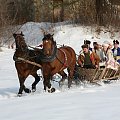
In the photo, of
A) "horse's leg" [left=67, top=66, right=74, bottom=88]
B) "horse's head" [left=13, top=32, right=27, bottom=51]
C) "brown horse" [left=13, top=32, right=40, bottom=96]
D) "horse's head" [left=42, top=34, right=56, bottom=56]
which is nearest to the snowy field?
"horse's leg" [left=67, top=66, right=74, bottom=88]

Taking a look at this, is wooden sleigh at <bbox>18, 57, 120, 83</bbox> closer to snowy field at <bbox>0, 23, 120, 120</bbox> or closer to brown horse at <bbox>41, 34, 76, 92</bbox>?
snowy field at <bbox>0, 23, 120, 120</bbox>

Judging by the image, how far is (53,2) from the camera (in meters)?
31.8

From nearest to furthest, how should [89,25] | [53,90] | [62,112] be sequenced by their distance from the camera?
[62,112] < [53,90] < [89,25]

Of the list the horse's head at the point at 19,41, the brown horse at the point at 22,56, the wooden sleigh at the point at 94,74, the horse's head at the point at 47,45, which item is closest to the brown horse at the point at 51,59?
the horse's head at the point at 47,45

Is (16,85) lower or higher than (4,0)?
lower

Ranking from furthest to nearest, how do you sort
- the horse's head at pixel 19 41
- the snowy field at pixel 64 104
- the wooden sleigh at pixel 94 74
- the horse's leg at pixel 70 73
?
the wooden sleigh at pixel 94 74, the horse's leg at pixel 70 73, the horse's head at pixel 19 41, the snowy field at pixel 64 104

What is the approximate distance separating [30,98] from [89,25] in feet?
58.8

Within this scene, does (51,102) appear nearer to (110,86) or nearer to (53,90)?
(53,90)

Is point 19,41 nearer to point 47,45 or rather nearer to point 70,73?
point 47,45

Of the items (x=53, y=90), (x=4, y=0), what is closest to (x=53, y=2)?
(x=4, y=0)

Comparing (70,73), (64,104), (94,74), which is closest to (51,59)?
(70,73)

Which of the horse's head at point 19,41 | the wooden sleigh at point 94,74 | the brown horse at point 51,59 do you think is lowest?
the wooden sleigh at point 94,74

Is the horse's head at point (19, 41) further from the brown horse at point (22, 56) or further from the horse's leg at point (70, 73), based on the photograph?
the horse's leg at point (70, 73)

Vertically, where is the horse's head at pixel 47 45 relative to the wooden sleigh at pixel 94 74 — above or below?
above
